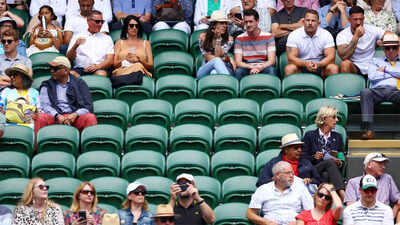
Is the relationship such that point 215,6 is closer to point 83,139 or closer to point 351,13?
point 351,13

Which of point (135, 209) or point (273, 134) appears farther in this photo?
point (273, 134)

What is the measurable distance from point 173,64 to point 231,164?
2.73 meters

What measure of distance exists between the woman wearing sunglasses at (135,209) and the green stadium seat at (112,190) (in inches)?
31.2

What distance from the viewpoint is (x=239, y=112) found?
14.2 m

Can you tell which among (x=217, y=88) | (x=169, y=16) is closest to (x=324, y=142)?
(x=217, y=88)

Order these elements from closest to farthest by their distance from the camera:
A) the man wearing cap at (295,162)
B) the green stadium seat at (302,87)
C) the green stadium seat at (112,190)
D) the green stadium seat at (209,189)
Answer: the man wearing cap at (295,162)
the green stadium seat at (209,189)
the green stadium seat at (112,190)
the green stadium seat at (302,87)

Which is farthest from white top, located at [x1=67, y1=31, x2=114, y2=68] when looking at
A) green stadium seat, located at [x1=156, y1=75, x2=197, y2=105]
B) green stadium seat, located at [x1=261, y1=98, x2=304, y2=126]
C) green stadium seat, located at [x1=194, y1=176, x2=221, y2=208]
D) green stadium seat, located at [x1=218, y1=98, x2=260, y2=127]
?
green stadium seat, located at [x1=194, y1=176, x2=221, y2=208]

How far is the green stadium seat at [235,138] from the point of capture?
13.7m

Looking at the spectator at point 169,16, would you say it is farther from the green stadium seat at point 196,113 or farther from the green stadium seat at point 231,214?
the green stadium seat at point 231,214

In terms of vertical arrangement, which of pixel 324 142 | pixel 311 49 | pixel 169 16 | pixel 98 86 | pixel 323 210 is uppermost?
pixel 169 16

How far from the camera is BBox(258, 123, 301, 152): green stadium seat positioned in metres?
13.7

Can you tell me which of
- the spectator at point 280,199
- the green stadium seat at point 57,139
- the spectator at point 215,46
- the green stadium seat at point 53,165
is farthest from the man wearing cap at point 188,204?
the spectator at point 215,46

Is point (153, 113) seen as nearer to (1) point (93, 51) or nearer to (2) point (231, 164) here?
(2) point (231, 164)

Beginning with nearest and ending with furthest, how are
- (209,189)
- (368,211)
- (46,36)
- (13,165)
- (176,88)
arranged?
(368,211), (209,189), (13,165), (176,88), (46,36)
